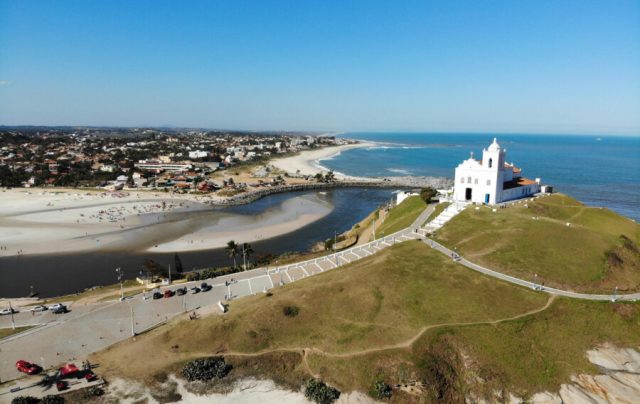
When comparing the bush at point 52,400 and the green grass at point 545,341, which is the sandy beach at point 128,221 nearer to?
the bush at point 52,400

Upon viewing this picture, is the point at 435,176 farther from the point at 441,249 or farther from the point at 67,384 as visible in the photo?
the point at 67,384

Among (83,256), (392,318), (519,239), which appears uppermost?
(519,239)

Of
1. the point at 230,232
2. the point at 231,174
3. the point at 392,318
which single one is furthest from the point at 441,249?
the point at 231,174

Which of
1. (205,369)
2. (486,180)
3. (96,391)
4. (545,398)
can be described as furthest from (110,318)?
(486,180)

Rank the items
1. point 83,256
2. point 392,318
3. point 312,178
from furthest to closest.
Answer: point 312,178
point 83,256
point 392,318

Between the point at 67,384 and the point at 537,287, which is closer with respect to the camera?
the point at 67,384

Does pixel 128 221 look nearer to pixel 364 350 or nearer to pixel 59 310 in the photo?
pixel 59 310

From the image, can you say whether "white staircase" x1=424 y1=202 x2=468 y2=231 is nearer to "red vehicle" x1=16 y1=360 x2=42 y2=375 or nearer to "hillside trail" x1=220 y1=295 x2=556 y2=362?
"hillside trail" x1=220 y1=295 x2=556 y2=362

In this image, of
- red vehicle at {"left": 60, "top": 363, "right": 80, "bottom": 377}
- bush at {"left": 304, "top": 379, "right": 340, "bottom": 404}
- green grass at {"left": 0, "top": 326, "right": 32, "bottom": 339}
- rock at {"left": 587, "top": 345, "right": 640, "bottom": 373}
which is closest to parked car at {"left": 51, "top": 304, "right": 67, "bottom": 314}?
green grass at {"left": 0, "top": 326, "right": 32, "bottom": 339}
